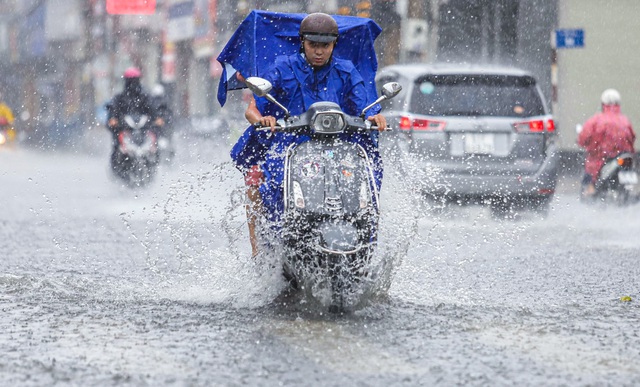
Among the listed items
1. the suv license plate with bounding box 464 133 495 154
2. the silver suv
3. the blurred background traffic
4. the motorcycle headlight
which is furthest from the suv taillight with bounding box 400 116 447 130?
the blurred background traffic

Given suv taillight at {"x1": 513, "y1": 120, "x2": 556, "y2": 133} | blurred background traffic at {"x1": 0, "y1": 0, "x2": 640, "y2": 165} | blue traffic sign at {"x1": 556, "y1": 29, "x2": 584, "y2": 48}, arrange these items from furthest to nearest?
blurred background traffic at {"x1": 0, "y1": 0, "x2": 640, "y2": 165} → blue traffic sign at {"x1": 556, "y1": 29, "x2": 584, "y2": 48} → suv taillight at {"x1": 513, "y1": 120, "x2": 556, "y2": 133}

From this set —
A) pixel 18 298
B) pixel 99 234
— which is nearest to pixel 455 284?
pixel 18 298

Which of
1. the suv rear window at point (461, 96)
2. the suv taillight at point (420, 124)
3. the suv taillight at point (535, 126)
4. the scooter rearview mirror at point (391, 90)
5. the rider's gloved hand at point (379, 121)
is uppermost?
the scooter rearview mirror at point (391, 90)

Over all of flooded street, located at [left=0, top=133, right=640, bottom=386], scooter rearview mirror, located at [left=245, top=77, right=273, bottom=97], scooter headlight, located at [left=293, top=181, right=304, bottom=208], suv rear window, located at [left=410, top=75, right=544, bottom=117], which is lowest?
flooded street, located at [left=0, top=133, right=640, bottom=386]

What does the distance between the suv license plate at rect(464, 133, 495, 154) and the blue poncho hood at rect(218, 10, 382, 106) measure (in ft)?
18.8

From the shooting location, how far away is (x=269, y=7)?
140ft

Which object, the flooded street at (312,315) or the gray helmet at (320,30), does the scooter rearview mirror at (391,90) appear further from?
the flooded street at (312,315)

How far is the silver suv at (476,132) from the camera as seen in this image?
43.8ft

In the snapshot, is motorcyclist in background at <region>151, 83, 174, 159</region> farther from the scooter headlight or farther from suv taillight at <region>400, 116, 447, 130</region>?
the scooter headlight

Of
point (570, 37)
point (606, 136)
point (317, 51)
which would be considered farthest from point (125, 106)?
point (317, 51)

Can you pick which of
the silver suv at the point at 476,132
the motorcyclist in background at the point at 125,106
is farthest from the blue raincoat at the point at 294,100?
the motorcyclist in background at the point at 125,106

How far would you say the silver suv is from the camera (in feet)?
43.8

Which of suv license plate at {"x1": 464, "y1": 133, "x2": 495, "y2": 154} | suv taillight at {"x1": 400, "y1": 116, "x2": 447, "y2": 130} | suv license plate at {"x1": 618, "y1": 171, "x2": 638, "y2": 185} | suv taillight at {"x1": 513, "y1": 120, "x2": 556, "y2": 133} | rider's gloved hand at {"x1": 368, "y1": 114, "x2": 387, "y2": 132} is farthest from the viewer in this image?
suv license plate at {"x1": 618, "y1": 171, "x2": 638, "y2": 185}

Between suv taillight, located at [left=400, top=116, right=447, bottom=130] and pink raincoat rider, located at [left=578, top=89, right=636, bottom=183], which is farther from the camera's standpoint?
pink raincoat rider, located at [left=578, top=89, right=636, bottom=183]
